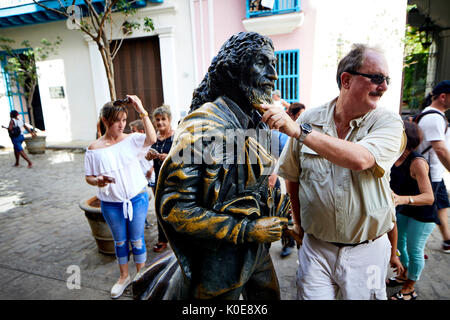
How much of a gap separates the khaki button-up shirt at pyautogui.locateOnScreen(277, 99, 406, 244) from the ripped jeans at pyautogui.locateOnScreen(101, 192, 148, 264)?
1714 mm

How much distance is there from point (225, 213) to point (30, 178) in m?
8.00

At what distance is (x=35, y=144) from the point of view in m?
10.6

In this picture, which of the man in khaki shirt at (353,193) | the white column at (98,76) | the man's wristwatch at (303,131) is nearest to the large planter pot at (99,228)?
the man in khaki shirt at (353,193)

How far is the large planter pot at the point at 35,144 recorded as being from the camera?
10.5 metres

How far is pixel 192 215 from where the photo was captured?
1.23 metres

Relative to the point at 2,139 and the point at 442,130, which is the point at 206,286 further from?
the point at 2,139

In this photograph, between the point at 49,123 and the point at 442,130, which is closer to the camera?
the point at 442,130

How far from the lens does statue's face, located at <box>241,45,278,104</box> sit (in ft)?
4.48

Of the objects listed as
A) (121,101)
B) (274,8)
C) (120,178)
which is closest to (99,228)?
(120,178)

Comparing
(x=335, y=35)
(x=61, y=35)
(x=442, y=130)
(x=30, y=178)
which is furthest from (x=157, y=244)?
(x=61, y=35)

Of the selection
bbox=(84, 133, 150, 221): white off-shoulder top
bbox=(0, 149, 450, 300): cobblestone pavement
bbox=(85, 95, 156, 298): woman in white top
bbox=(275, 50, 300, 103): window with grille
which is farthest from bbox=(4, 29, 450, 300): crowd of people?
bbox=(275, 50, 300, 103): window with grille

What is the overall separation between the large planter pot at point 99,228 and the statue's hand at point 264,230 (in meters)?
2.69

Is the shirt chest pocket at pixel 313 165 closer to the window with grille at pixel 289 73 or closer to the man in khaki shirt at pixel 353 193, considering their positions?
the man in khaki shirt at pixel 353 193

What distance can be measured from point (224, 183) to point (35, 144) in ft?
37.8
